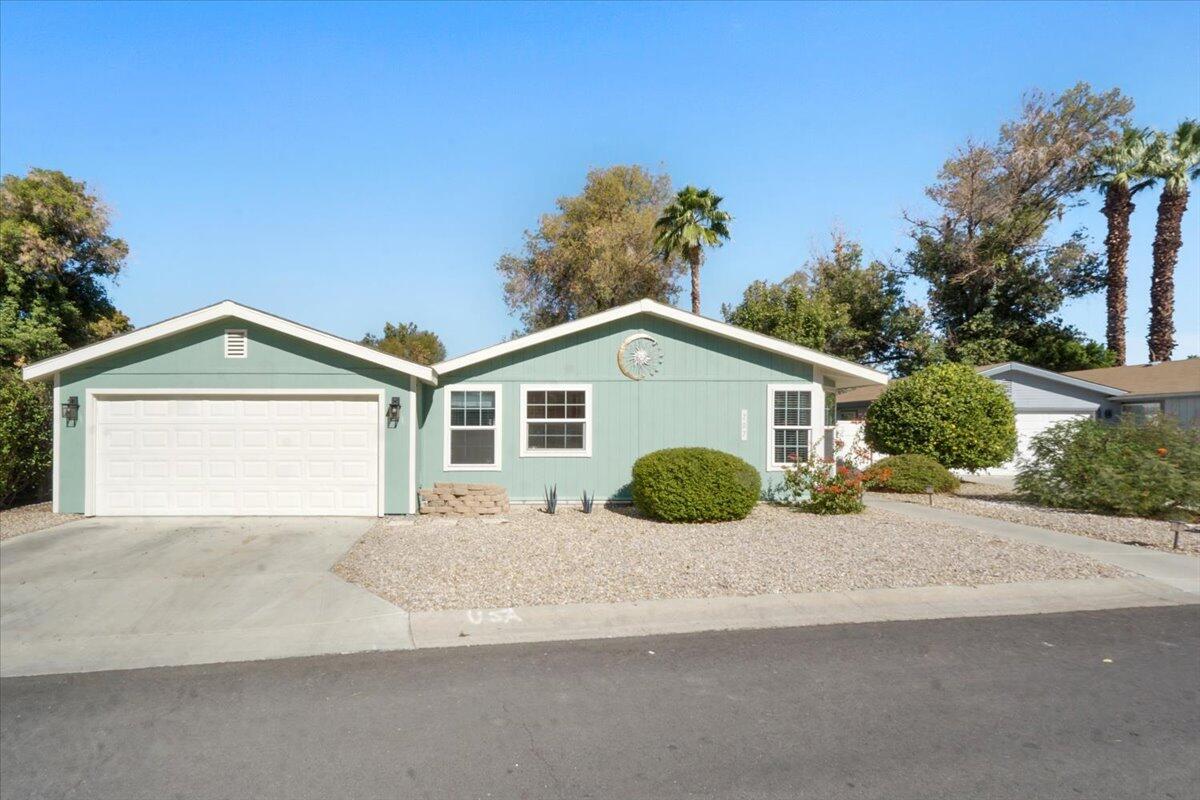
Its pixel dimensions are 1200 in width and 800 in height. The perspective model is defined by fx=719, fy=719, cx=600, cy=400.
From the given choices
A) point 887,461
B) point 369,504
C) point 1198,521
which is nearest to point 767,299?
point 887,461

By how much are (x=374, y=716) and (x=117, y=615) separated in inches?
149

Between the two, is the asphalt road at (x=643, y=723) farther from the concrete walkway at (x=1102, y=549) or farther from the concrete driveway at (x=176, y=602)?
the concrete walkway at (x=1102, y=549)

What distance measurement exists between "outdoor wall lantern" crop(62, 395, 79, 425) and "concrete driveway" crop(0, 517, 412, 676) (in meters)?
2.26

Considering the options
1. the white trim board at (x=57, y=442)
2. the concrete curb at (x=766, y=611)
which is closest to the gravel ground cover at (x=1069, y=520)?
the concrete curb at (x=766, y=611)

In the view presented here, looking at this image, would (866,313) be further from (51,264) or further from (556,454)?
(51,264)

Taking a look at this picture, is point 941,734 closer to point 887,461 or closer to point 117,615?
point 117,615

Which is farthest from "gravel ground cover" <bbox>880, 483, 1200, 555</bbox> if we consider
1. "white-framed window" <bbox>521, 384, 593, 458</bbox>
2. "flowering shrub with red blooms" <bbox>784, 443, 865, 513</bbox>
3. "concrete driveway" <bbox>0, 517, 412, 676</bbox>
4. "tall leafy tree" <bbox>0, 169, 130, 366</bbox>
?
"tall leafy tree" <bbox>0, 169, 130, 366</bbox>

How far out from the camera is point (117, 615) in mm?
6770

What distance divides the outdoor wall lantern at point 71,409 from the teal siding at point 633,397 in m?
6.04

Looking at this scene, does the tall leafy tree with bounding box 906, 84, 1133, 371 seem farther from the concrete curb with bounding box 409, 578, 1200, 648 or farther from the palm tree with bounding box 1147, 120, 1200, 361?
the concrete curb with bounding box 409, 578, 1200, 648

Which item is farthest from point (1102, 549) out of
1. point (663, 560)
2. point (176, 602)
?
point (176, 602)

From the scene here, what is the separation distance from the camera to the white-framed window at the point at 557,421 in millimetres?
13703

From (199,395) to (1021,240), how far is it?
30336 mm

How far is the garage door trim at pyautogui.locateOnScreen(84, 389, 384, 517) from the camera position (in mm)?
11836
